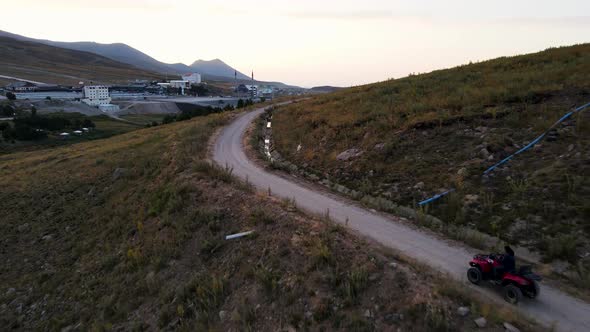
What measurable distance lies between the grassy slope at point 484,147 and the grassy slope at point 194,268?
4.61m

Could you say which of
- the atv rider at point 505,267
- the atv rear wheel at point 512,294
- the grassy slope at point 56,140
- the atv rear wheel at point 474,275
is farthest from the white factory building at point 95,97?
the atv rear wheel at point 512,294

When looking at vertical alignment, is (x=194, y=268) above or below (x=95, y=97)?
above

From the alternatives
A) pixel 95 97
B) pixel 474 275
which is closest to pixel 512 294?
pixel 474 275

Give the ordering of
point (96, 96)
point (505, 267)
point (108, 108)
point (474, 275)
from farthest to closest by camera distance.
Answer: point (96, 96)
point (108, 108)
point (474, 275)
point (505, 267)

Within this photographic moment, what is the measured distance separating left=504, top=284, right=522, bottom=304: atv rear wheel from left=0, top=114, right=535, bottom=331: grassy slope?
2.87 ft

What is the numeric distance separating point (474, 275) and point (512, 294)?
842 mm

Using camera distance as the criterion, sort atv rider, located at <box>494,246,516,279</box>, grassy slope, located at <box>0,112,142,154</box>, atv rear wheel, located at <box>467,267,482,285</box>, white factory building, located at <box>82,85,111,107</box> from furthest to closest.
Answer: white factory building, located at <box>82,85,111,107</box>
grassy slope, located at <box>0,112,142,154</box>
atv rear wheel, located at <box>467,267,482,285</box>
atv rider, located at <box>494,246,516,279</box>

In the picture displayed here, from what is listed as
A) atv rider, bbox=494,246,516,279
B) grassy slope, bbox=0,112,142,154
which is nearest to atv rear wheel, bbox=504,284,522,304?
atv rider, bbox=494,246,516,279

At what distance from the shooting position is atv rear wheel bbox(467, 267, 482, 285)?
26.1ft

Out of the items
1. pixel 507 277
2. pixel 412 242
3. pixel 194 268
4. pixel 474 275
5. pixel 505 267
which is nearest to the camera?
pixel 507 277

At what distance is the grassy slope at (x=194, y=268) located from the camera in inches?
298

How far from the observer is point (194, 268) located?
36.7 feet

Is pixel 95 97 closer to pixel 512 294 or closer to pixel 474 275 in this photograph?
pixel 474 275

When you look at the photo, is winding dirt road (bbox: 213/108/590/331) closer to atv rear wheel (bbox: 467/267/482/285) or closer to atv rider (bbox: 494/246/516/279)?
atv rear wheel (bbox: 467/267/482/285)
